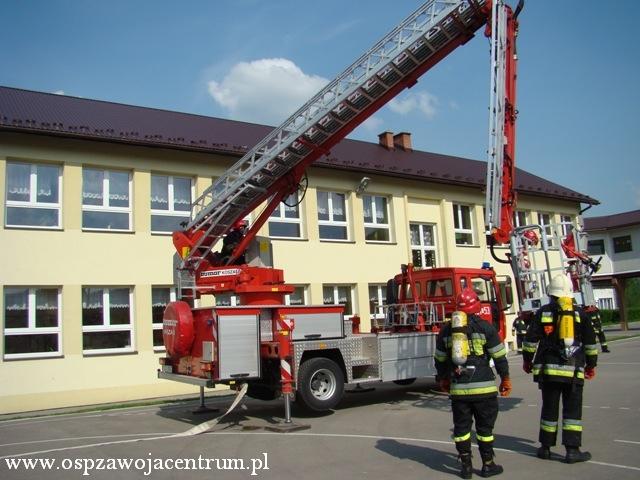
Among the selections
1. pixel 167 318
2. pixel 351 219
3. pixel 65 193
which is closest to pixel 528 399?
pixel 167 318

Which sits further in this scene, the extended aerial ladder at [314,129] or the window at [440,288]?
the window at [440,288]

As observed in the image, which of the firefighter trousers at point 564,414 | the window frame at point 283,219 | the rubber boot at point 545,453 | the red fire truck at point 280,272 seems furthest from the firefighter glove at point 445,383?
the window frame at point 283,219

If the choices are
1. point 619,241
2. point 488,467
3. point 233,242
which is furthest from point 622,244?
point 488,467

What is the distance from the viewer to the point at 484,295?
1284 cm

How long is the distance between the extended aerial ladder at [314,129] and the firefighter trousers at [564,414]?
231 inches

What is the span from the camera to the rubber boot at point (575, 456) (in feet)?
20.6

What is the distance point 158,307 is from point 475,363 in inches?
454

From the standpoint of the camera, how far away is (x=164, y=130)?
1844cm

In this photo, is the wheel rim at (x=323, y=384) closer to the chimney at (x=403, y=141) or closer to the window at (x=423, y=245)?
the window at (x=423, y=245)

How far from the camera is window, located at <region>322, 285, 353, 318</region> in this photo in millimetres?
19281

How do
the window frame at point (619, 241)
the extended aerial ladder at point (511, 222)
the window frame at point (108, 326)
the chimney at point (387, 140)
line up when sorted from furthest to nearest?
the window frame at point (619, 241) → the chimney at point (387, 140) → the window frame at point (108, 326) → the extended aerial ladder at point (511, 222)

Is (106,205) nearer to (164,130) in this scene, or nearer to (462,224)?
(164,130)

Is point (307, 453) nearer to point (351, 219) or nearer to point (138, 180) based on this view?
point (138, 180)

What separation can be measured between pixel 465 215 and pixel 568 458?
18.5 metres
